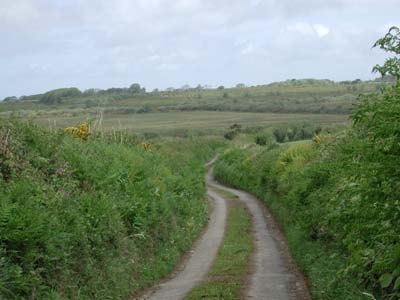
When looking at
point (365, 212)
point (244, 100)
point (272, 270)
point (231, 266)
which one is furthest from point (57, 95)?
point (365, 212)

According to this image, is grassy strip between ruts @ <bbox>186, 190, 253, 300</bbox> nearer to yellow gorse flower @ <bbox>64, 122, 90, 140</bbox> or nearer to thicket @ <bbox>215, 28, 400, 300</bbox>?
thicket @ <bbox>215, 28, 400, 300</bbox>

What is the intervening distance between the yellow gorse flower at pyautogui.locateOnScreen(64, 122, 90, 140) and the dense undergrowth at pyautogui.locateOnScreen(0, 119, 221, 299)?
0.82 m

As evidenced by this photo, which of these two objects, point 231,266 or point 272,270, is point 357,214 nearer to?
point 272,270

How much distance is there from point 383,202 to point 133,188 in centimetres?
1137

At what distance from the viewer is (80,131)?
2050 cm

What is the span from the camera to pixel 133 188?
1820 centimetres

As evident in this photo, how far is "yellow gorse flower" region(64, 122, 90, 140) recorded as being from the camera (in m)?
20.0

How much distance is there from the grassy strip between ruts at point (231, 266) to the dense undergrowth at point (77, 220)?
1388mm

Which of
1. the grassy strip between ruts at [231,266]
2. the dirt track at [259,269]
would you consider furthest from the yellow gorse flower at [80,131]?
the grassy strip between ruts at [231,266]

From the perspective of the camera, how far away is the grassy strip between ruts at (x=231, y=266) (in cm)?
1436

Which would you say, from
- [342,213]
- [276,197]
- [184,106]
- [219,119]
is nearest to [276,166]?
[276,197]

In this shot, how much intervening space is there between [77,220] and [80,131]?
8.66 metres

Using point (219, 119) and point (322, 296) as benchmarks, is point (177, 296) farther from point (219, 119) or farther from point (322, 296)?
point (219, 119)

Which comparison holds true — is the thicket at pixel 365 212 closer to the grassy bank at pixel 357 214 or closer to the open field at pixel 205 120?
the grassy bank at pixel 357 214
